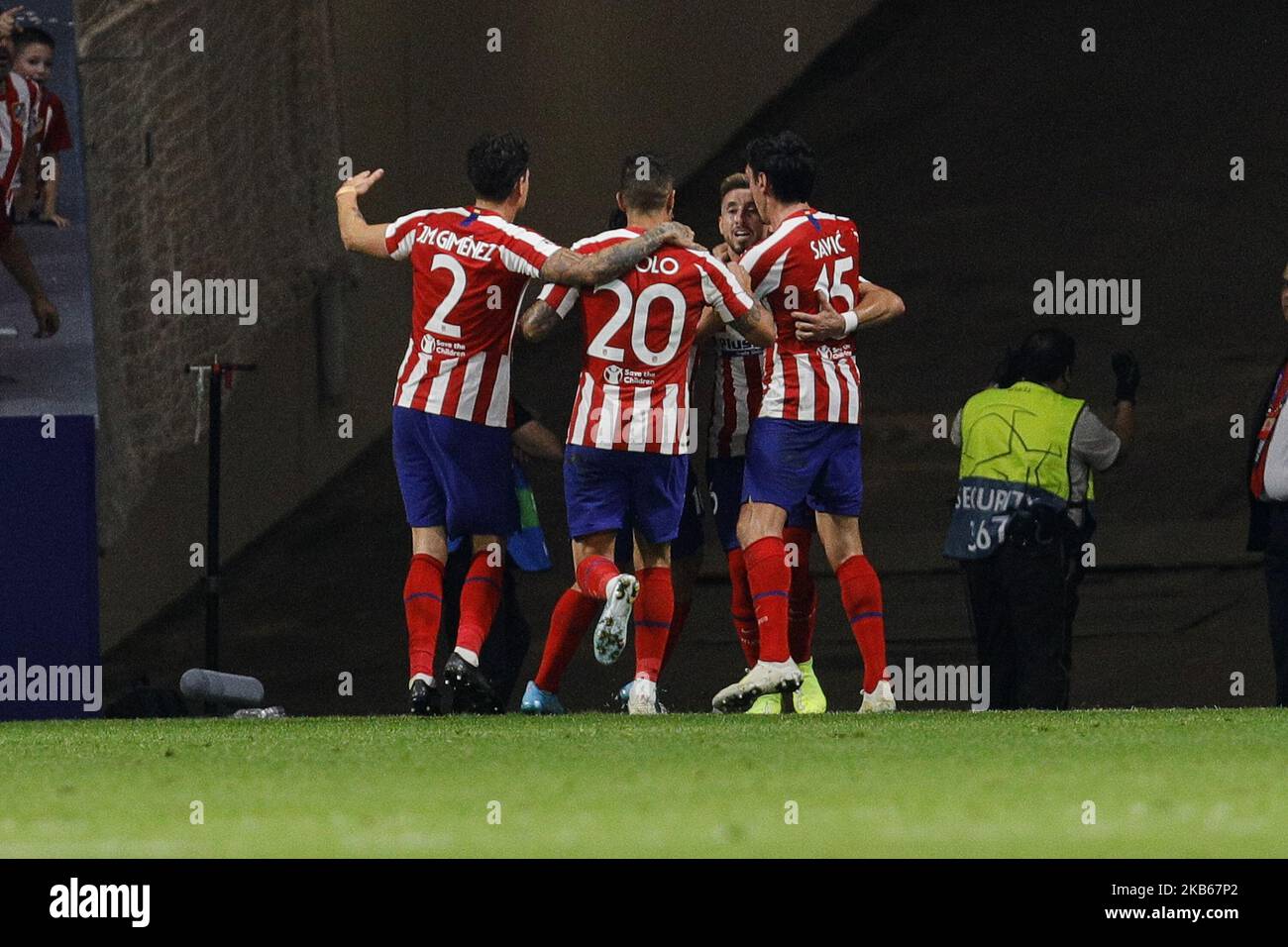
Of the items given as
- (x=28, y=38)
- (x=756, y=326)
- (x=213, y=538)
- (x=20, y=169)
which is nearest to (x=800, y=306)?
(x=756, y=326)

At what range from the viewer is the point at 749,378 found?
28.8 feet

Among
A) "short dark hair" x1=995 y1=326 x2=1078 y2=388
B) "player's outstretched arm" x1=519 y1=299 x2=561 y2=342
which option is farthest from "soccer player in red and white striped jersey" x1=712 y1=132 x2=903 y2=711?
"short dark hair" x1=995 y1=326 x2=1078 y2=388

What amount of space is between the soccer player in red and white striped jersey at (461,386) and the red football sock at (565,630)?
0.74 ft

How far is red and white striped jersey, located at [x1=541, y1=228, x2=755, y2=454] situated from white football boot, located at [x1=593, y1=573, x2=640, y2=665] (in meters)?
0.53

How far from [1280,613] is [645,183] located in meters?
2.52

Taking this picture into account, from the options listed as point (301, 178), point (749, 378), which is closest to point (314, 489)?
point (301, 178)

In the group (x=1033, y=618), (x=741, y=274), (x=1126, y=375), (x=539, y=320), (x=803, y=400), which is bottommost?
(x=1033, y=618)

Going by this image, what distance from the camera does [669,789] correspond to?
18.0 ft

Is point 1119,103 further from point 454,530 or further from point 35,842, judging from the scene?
point 35,842

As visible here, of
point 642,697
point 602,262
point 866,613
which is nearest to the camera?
point 602,262

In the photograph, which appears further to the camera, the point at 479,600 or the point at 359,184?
the point at 359,184

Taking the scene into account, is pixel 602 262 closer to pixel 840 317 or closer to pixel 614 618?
pixel 840 317

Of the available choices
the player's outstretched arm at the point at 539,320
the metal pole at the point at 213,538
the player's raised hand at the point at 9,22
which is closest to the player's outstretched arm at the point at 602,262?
the player's outstretched arm at the point at 539,320
